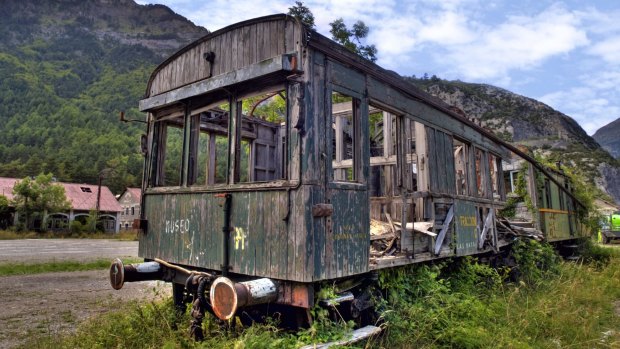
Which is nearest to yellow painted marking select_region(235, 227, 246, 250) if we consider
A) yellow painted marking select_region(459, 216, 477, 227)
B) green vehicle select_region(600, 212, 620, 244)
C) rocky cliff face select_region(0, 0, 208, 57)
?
yellow painted marking select_region(459, 216, 477, 227)

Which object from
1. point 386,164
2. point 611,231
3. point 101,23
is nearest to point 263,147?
point 386,164

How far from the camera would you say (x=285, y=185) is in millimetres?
4008

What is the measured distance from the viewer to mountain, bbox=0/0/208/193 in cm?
6681

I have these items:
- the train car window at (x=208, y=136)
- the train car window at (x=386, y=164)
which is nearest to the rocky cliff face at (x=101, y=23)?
the train car window at (x=386, y=164)

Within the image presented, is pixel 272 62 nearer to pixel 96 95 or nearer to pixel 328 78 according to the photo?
pixel 328 78

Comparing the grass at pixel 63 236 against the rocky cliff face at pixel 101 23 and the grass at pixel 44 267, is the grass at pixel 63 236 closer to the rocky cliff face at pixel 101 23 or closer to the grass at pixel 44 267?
the grass at pixel 44 267

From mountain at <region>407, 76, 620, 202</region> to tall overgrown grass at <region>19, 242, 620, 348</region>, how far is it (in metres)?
57.9

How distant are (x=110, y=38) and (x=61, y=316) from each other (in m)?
161

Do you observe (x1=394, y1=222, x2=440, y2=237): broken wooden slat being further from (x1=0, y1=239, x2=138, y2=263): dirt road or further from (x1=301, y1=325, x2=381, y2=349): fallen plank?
(x1=0, y1=239, x2=138, y2=263): dirt road

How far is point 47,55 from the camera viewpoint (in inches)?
4434

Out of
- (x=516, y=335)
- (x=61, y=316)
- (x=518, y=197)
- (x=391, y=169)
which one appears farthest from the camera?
(x=518, y=197)

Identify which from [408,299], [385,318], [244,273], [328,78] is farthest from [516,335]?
[328,78]

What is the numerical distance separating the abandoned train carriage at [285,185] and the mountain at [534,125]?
5822 cm

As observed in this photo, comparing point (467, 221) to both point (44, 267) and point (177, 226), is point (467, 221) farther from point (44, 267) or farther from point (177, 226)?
point (44, 267)
